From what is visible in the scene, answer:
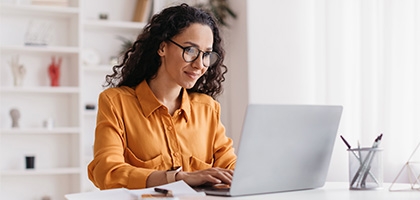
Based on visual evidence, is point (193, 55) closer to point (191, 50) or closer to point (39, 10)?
point (191, 50)

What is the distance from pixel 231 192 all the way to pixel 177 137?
1.89 ft

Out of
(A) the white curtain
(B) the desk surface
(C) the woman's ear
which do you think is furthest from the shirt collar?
(A) the white curtain

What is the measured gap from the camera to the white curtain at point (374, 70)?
339 centimetres

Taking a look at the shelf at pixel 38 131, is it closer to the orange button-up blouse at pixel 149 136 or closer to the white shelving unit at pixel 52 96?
the white shelving unit at pixel 52 96

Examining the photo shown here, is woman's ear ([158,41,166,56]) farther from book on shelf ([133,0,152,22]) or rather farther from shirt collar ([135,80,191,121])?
book on shelf ([133,0,152,22])

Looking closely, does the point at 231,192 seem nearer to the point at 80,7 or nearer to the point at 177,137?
the point at 177,137

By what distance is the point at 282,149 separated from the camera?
161cm

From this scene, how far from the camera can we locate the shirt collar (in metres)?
2.05

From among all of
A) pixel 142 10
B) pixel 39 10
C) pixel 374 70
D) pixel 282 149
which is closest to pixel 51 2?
pixel 39 10

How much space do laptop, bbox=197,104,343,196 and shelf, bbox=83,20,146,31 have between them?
3099 millimetres

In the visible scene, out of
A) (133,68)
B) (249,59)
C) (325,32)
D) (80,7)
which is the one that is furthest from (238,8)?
(133,68)

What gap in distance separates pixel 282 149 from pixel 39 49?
3123mm

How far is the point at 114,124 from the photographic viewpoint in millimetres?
1976

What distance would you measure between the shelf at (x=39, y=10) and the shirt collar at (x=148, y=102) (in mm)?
2500
